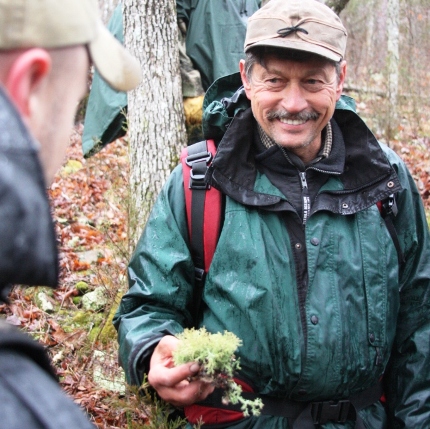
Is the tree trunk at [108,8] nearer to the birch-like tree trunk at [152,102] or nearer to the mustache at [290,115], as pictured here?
the birch-like tree trunk at [152,102]

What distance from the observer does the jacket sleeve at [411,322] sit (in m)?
3.10

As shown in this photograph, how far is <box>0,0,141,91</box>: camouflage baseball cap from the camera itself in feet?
3.96

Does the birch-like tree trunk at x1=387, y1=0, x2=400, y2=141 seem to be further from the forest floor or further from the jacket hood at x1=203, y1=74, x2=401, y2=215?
the jacket hood at x1=203, y1=74, x2=401, y2=215

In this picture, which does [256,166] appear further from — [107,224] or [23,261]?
[107,224]

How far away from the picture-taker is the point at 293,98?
309 centimetres

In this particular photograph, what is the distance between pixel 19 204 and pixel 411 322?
100 inches

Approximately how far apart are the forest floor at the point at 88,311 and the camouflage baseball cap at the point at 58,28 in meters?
2.25

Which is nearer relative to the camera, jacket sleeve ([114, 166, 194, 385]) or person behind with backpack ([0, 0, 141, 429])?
person behind with backpack ([0, 0, 141, 429])

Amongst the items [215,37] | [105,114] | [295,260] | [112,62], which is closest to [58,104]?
[112,62]

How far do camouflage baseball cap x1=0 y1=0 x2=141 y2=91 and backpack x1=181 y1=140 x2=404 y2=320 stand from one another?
149 centimetres

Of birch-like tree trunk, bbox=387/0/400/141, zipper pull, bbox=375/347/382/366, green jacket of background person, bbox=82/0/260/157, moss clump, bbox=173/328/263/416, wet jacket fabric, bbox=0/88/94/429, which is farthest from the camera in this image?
birch-like tree trunk, bbox=387/0/400/141

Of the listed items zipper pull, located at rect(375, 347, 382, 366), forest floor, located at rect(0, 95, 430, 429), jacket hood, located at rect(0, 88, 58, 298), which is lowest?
→ forest floor, located at rect(0, 95, 430, 429)

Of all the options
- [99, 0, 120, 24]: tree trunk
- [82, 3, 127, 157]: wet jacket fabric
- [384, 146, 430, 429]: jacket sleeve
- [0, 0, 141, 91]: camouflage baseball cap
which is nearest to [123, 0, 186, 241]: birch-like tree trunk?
[82, 3, 127, 157]: wet jacket fabric

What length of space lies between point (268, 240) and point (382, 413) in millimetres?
1068
